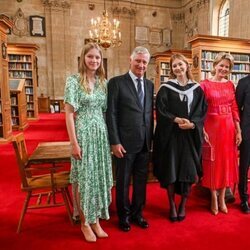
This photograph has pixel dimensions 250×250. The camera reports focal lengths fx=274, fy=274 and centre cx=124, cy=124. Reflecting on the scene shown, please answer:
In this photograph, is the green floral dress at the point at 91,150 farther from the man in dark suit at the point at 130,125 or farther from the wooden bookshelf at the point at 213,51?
the wooden bookshelf at the point at 213,51

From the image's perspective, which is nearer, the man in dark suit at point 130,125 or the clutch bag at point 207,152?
the man in dark suit at point 130,125

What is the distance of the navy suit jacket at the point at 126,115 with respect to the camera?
7.88ft

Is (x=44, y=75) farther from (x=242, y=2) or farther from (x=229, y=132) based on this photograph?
(x=229, y=132)

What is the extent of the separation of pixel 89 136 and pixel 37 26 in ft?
45.0

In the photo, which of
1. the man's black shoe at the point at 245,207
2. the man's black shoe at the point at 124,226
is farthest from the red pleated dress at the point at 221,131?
the man's black shoe at the point at 124,226

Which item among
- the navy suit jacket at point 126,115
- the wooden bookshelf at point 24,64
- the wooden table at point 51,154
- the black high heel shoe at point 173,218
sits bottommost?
the black high heel shoe at point 173,218

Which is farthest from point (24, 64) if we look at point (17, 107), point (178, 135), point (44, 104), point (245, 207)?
point (245, 207)

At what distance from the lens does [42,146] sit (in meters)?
3.38

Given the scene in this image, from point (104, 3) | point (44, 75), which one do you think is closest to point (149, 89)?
point (44, 75)

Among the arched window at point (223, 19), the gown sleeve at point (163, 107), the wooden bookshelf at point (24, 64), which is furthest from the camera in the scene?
the arched window at point (223, 19)

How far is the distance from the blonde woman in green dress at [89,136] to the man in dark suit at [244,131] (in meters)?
1.55

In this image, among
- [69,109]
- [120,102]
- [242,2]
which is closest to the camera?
[69,109]

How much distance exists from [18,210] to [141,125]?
69.5 inches

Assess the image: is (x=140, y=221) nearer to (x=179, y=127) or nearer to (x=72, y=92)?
(x=179, y=127)
